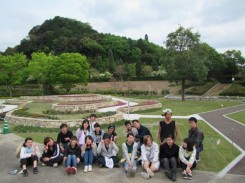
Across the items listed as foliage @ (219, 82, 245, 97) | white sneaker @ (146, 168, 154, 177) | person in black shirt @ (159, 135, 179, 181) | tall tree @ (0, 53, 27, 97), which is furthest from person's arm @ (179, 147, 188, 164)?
tall tree @ (0, 53, 27, 97)

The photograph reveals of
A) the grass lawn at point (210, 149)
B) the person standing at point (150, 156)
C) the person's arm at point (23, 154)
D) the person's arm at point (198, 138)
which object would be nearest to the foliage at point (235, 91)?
the grass lawn at point (210, 149)

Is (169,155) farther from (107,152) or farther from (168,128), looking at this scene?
(107,152)

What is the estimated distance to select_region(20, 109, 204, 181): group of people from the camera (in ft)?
24.2

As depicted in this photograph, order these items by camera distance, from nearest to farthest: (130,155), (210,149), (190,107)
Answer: (130,155) → (210,149) → (190,107)

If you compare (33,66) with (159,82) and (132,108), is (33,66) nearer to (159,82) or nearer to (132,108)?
(159,82)

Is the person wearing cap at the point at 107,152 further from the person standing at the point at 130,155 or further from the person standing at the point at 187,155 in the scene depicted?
the person standing at the point at 187,155

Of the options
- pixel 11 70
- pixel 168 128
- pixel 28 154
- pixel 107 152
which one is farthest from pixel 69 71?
pixel 168 128

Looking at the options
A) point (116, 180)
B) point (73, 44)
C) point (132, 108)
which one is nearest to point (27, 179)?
point (116, 180)

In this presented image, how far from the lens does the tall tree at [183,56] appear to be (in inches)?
1218

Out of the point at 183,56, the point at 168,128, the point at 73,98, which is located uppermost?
the point at 183,56

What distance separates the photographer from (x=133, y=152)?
7.73m

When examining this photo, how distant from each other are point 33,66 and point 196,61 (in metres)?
28.1

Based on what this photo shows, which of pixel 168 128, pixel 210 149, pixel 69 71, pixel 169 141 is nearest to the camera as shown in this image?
pixel 169 141

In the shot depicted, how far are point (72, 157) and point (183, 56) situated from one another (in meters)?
25.3
